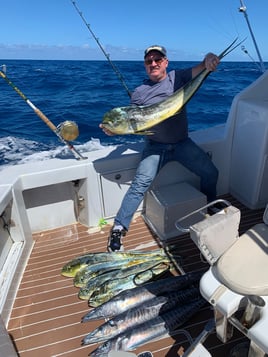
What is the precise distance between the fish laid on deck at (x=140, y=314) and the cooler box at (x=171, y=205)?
0.82 m

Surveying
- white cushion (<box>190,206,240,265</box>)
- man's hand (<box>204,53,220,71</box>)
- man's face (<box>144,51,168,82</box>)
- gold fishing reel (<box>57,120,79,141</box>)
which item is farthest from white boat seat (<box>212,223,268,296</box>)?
gold fishing reel (<box>57,120,79,141</box>)

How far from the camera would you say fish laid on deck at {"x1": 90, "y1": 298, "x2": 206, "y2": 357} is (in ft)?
6.63

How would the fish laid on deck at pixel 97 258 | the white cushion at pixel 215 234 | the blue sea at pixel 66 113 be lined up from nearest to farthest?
the white cushion at pixel 215 234 < the fish laid on deck at pixel 97 258 < the blue sea at pixel 66 113

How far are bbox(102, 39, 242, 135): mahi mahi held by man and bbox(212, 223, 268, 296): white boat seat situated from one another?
1.20 metres

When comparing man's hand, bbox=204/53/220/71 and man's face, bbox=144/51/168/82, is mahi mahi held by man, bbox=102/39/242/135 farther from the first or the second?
man's face, bbox=144/51/168/82

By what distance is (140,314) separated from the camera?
220 cm

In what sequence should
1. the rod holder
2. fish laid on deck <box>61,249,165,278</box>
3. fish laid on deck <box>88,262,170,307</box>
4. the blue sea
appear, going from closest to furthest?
1. the rod holder
2. fish laid on deck <box>88,262,170,307</box>
3. fish laid on deck <box>61,249,165,278</box>
4. the blue sea

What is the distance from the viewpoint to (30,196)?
10.4 ft

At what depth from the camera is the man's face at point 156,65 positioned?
2.78 metres

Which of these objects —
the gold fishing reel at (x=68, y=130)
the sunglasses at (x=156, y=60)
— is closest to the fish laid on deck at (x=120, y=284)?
the gold fishing reel at (x=68, y=130)

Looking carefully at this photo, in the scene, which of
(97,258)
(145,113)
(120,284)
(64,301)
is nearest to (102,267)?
(97,258)

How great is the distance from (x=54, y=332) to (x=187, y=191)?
179 cm

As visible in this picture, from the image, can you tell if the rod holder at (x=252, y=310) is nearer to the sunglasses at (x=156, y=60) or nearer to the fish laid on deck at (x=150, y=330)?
the fish laid on deck at (x=150, y=330)

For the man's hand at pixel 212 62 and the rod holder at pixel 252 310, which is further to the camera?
the man's hand at pixel 212 62
